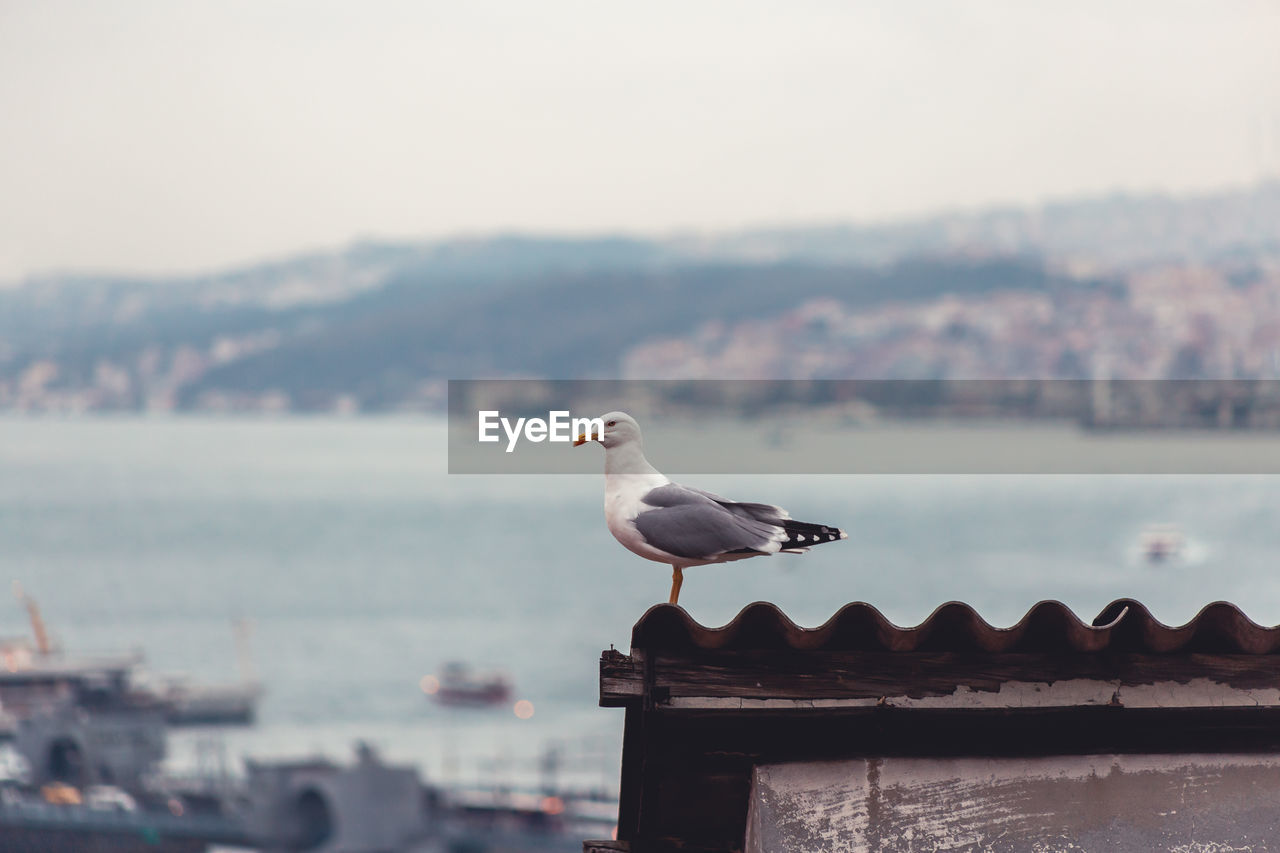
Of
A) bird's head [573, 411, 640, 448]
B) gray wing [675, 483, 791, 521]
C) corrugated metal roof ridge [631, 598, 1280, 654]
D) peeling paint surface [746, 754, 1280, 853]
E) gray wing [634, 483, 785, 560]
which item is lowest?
peeling paint surface [746, 754, 1280, 853]

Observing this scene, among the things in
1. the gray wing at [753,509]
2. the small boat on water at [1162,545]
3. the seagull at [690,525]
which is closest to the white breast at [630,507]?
the seagull at [690,525]

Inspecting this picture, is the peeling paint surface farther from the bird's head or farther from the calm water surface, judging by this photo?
the calm water surface

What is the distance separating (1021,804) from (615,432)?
1.44 metres

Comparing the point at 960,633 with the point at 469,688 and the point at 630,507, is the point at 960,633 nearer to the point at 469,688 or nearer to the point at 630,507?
the point at 630,507

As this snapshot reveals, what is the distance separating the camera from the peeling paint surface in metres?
4.02

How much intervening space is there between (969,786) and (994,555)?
116m

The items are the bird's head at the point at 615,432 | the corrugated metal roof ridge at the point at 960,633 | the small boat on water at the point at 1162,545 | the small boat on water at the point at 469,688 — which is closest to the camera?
the corrugated metal roof ridge at the point at 960,633

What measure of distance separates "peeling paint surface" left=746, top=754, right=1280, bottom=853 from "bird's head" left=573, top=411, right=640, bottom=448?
0.95m

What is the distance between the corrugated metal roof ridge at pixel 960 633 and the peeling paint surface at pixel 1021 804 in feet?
0.98

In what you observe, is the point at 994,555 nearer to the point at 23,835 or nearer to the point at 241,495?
the point at 23,835

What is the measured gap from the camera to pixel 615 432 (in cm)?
429

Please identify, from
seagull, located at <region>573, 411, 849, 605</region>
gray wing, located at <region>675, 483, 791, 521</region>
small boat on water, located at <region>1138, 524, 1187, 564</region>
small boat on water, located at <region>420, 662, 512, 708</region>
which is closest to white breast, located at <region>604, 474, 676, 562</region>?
seagull, located at <region>573, 411, 849, 605</region>

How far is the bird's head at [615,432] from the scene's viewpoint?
14.0 feet

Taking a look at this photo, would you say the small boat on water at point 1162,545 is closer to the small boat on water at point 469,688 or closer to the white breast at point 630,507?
the small boat on water at point 469,688
